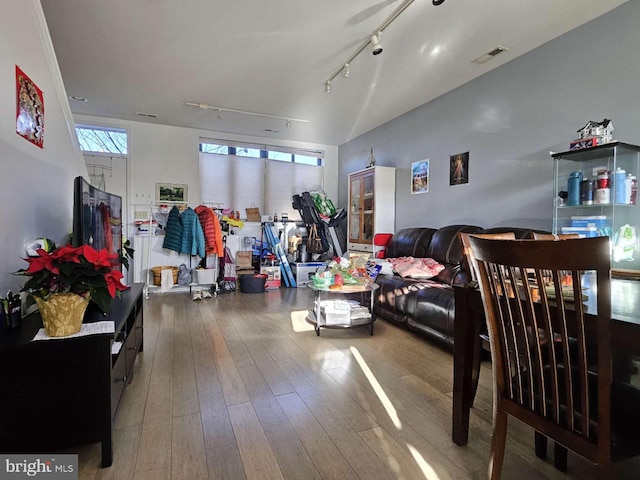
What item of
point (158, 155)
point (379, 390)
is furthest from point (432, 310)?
point (158, 155)

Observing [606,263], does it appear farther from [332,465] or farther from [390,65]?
[390,65]

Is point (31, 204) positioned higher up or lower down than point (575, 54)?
lower down

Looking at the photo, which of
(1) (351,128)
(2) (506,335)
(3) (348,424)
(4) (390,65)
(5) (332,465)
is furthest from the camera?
(1) (351,128)

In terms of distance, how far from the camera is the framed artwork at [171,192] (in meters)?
5.43

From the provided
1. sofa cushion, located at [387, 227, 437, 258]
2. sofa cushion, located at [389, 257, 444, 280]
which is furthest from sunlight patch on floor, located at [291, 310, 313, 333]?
sofa cushion, located at [387, 227, 437, 258]

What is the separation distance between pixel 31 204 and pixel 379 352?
257 centimetres

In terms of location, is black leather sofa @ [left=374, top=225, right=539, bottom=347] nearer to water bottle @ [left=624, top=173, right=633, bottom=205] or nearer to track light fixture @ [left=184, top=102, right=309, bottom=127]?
water bottle @ [left=624, top=173, right=633, bottom=205]

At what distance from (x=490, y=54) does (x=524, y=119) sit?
27.9 inches

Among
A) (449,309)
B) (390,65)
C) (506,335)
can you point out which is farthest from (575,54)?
(506,335)

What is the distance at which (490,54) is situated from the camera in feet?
→ 10.1

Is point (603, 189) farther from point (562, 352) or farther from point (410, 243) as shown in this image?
point (410, 243)

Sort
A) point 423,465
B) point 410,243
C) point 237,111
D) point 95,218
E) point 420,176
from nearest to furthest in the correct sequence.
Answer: point 423,465 < point 95,218 < point 410,243 < point 420,176 < point 237,111

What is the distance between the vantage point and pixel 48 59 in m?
2.18

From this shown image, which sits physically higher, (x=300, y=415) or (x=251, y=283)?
(x=251, y=283)
